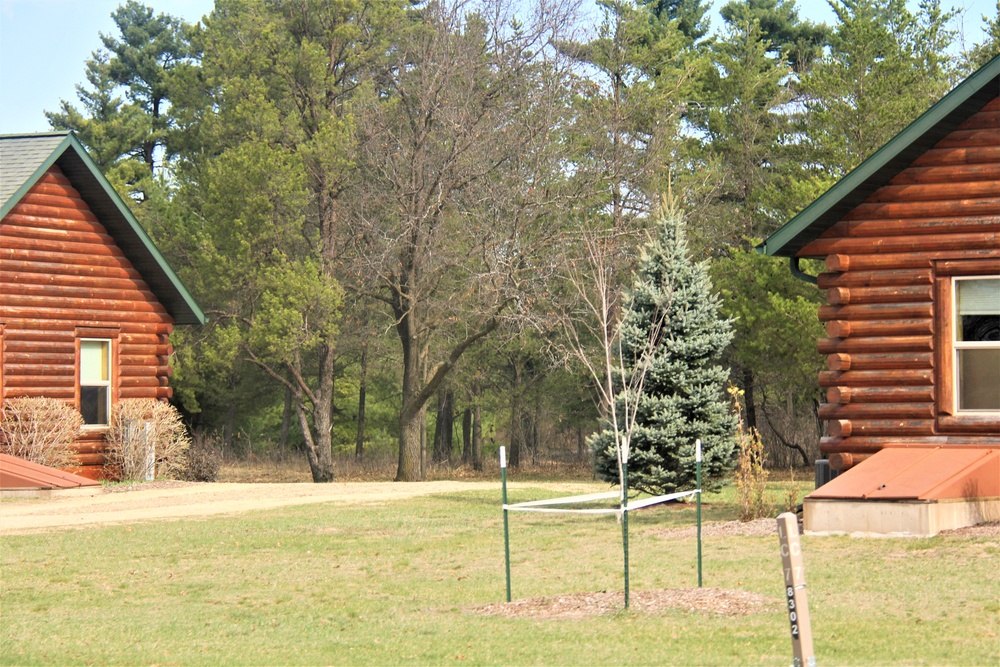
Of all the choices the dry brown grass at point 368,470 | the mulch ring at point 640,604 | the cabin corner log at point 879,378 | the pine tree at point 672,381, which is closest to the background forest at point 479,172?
the dry brown grass at point 368,470

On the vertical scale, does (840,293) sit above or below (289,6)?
below

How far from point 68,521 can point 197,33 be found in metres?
26.3

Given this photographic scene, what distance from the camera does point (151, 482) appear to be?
25.4 m

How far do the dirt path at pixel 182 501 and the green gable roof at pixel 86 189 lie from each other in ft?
15.4

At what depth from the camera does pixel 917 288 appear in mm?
16734

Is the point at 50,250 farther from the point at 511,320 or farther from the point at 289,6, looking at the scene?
the point at 289,6

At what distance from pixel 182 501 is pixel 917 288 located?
1268cm

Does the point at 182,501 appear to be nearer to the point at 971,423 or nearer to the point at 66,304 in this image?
the point at 66,304

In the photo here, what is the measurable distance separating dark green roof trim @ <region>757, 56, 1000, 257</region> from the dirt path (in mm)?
9069

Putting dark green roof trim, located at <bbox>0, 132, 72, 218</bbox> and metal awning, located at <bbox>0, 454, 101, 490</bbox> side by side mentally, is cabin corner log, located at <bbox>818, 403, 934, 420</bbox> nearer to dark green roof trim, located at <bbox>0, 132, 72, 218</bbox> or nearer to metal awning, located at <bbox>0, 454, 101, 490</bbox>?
metal awning, located at <bbox>0, 454, 101, 490</bbox>

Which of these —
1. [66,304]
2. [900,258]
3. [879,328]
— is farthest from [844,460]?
[66,304]

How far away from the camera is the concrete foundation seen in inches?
564

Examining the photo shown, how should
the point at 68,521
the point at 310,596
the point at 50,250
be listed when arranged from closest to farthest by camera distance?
1. the point at 310,596
2. the point at 68,521
3. the point at 50,250

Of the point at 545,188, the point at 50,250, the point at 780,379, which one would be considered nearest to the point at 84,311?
the point at 50,250
